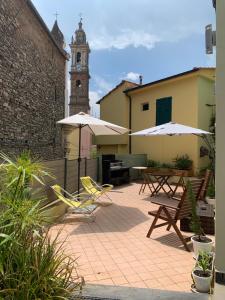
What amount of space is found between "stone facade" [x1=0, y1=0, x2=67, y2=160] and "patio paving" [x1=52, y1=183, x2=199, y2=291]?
235 inches

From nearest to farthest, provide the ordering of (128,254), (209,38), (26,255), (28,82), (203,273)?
(26,255)
(203,273)
(209,38)
(128,254)
(28,82)

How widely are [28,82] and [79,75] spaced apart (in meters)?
27.6

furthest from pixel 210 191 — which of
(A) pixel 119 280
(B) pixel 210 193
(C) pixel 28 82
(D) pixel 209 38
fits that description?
(C) pixel 28 82

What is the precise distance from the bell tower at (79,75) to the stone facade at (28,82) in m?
20.2

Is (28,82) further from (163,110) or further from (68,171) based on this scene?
(163,110)

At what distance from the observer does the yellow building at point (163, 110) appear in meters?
12.9

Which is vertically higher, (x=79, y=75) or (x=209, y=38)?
(x=79, y=75)

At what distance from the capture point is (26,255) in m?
2.00

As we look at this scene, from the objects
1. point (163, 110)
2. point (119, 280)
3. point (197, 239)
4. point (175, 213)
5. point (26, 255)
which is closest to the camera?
point (26, 255)

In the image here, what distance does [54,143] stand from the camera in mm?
16672

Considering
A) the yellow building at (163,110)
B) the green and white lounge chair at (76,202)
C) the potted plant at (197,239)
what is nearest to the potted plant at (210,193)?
the green and white lounge chair at (76,202)

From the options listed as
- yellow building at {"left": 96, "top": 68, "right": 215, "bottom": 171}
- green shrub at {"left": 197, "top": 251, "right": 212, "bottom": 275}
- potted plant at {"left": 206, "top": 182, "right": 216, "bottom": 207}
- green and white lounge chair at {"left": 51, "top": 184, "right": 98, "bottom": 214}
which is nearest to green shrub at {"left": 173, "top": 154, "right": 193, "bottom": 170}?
yellow building at {"left": 96, "top": 68, "right": 215, "bottom": 171}

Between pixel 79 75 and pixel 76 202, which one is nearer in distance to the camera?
pixel 76 202

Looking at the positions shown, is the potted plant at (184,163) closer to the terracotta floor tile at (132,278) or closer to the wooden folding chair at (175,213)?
the wooden folding chair at (175,213)
